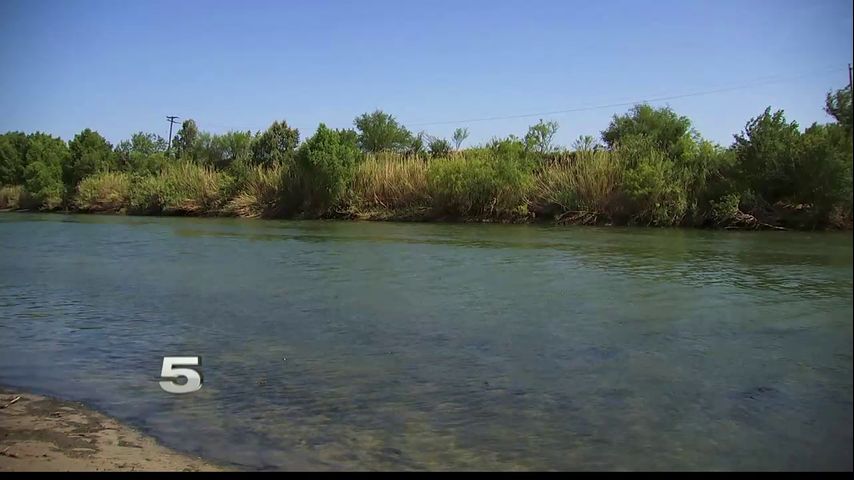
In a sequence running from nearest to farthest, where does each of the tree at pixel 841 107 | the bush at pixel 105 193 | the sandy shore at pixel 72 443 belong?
the tree at pixel 841 107, the sandy shore at pixel 72 443, the bush at pixel 105 193

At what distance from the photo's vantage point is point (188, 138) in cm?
3953

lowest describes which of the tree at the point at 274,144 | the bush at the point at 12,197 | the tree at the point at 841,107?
the bush at the point at 12,197

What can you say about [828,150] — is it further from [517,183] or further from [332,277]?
[517,183]

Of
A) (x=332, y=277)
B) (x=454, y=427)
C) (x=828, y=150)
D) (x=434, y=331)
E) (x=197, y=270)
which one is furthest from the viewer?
(x=197, y=270)

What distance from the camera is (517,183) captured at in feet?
95.5

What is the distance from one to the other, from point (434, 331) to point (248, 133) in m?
34.0

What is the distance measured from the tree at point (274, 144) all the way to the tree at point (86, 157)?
12661mm

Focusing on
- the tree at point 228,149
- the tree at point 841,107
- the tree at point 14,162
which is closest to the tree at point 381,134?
the tree at point 228,149

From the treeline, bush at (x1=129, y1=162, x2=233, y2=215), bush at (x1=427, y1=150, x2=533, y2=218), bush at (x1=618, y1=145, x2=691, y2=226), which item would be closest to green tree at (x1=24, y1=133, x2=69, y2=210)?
the treeline

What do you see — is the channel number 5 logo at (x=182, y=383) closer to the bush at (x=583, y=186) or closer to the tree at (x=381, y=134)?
the bush at (x=583, y=186)

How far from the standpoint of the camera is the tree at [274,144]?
37.6m

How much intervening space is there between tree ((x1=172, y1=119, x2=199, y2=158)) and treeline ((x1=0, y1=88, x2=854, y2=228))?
0.35 ft

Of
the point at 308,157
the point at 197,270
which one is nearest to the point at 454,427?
the point at 197,270
